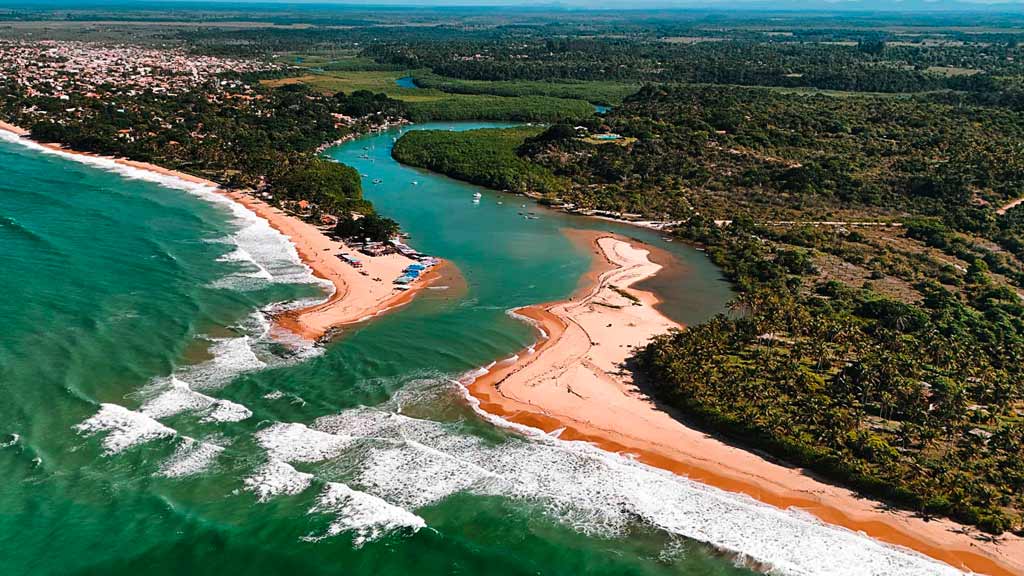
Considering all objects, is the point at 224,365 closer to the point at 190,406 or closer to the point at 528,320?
the point at 190,406

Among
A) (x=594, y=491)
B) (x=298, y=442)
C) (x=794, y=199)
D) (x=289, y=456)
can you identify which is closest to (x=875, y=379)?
(x=594, y=491)

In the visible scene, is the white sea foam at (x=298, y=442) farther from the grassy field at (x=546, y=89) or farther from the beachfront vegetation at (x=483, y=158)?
the grassy field at (x=546, y=89)

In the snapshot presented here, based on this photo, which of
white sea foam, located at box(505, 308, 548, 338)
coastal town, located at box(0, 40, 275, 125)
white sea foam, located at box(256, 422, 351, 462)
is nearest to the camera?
white sea foam, located at box(256, 422, 351, 462)

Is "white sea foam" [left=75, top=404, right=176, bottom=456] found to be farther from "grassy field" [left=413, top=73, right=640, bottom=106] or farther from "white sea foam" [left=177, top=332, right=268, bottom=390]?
"grassy field" [left=413, top=73, right=640, bottom=106]

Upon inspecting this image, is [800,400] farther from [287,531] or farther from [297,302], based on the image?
[297,302]

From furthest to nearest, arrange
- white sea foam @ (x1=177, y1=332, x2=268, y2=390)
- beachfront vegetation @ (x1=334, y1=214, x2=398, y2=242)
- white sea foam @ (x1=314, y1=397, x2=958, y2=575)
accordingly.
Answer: beachfront vegetation @ (x1=334, y1=214, x2=398, y2=242) < white sea foam @ (x1=177, y1=332, x2=268, y2=390) < white sea foam @ (x1=314, y1=397, x2=958, y2=575)

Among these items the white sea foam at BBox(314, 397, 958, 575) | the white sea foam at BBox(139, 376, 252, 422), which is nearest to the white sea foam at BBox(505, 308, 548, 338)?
the white sea foam at BBox(314, 397, 958, 575)
